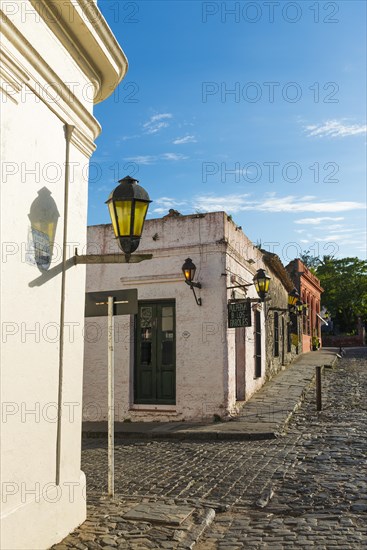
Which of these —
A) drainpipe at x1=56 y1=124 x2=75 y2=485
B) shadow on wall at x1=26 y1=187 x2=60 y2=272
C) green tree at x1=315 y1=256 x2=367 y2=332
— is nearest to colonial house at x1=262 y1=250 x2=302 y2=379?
drainpipe at x1=56 y1=124 x2=75 y2=485

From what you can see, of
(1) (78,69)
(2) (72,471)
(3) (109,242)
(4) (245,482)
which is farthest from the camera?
(3) (109,242)

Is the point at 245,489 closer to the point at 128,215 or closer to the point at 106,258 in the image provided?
the point at 106,258

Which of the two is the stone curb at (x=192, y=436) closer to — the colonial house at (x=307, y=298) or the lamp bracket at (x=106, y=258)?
the lamp bracket at (x=106, y=258)

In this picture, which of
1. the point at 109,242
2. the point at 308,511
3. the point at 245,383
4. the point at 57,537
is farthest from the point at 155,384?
the point at 57,537

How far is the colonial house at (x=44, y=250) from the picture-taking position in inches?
129

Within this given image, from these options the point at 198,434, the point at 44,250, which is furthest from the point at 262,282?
the point at 44,250

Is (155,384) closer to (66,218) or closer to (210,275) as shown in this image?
(210,275)

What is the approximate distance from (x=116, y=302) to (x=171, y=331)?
5.10 m

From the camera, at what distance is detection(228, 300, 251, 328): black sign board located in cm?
906

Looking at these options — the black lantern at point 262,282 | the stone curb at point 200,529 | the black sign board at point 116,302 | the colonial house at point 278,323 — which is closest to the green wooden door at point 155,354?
the black lantern at point 262,282

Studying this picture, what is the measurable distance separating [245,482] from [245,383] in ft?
17.9

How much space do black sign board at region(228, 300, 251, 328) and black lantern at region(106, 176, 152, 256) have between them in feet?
16.7

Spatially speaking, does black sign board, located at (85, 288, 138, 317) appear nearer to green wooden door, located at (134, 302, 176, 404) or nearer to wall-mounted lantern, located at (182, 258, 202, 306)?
wall-mounted lantern, located at (182, 258, 202, 306)

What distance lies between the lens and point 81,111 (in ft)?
14.4
